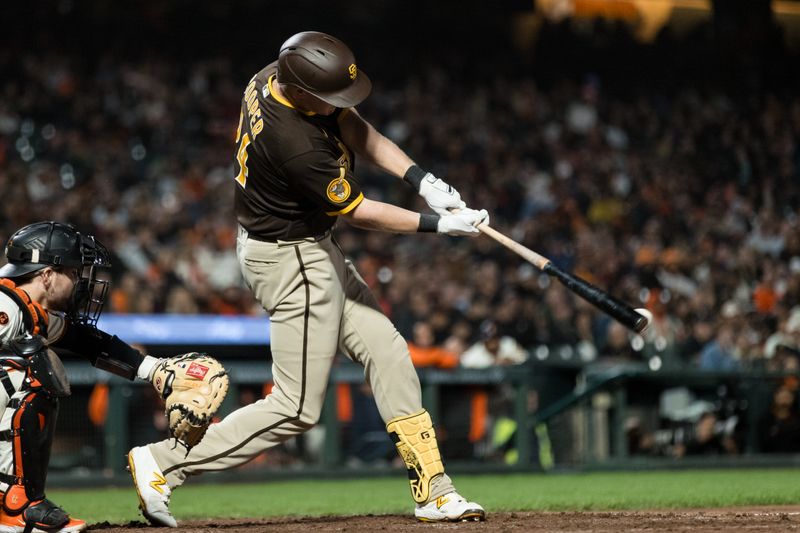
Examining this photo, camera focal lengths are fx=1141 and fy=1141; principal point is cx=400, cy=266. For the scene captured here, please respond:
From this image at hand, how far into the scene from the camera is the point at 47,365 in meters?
4.10

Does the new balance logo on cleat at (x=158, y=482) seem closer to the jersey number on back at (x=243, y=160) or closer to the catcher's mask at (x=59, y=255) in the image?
the catcher's mask at (x=59, y=255)

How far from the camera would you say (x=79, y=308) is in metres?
4.50

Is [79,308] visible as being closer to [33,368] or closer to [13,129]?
[33,368]

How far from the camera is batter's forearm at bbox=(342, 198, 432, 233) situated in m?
4.52

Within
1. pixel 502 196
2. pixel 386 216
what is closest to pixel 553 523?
pixel 386 216

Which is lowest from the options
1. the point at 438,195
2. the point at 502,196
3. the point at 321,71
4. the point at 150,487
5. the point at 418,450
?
the point at 150,487

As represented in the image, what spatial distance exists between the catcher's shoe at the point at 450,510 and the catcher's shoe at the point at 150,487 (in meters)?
1.05

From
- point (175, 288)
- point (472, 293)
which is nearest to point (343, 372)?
point (175, 288)

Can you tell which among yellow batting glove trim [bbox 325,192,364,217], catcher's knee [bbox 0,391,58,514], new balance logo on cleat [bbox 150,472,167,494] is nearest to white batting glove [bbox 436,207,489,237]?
yellow batting glove trim [bbox 325,192,364,217]

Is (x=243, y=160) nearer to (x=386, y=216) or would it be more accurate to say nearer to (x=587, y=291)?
(x=386, y=216)

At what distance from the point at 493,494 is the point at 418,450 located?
253 cm

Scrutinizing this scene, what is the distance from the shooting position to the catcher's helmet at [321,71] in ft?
14.8

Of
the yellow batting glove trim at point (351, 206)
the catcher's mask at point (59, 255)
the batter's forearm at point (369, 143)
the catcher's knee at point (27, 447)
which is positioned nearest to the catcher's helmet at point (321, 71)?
the batter's forearm at point (369, 143)

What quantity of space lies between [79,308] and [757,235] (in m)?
11.0
